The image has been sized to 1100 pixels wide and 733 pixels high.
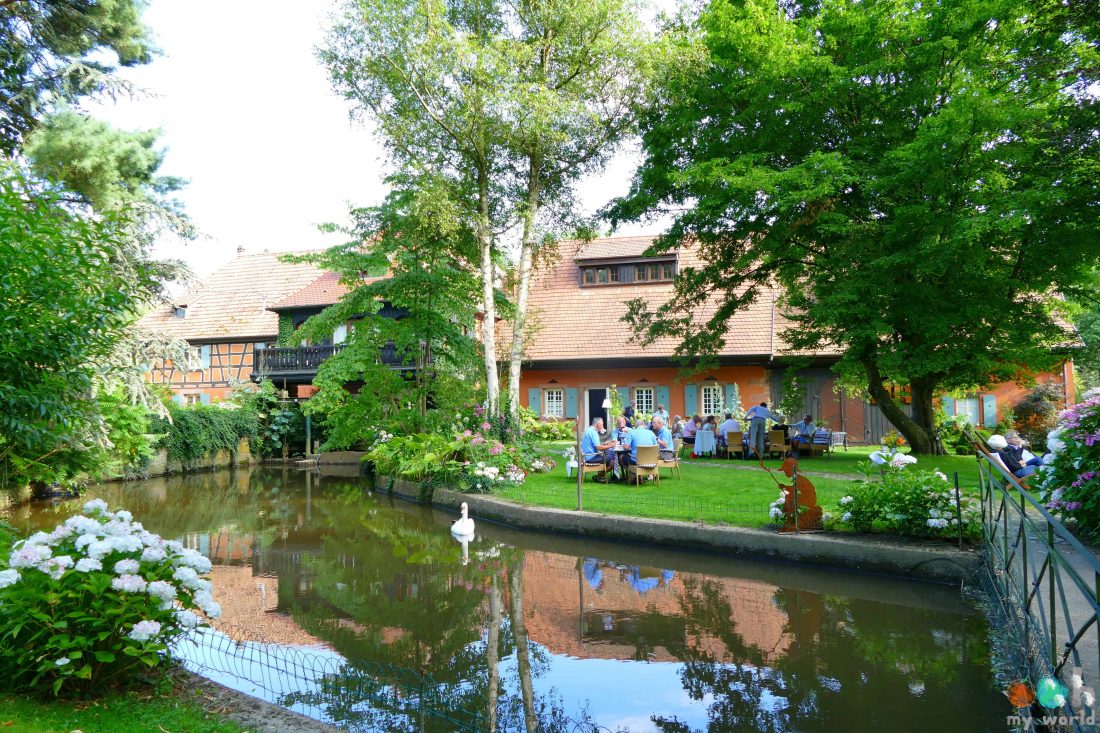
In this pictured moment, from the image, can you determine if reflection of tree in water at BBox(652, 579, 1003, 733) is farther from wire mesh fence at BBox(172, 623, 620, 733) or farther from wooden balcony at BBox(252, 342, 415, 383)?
wooden balcony at BBox(252, 342, 415, 383)

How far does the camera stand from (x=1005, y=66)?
13359 mm

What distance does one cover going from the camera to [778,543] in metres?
8.21

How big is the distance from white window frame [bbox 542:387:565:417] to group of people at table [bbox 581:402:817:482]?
14.9 ft

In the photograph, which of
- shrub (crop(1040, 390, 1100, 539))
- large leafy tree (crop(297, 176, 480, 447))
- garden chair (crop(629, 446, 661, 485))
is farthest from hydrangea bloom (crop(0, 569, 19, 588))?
large leafy tree (crop(297, 176, 480, 447))

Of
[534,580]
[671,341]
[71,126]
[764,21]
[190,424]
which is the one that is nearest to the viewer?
[534,580]

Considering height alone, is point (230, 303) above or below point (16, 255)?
above

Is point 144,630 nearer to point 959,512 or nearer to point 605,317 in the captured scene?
point 959,512

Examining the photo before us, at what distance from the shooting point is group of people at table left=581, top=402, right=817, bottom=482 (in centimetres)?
1331

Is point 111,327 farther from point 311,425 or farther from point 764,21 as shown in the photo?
point 311,425

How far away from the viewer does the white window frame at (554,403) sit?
26.5m

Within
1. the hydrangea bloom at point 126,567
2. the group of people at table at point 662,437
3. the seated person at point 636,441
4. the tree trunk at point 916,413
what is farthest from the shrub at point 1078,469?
the tree trunk at point 916,413

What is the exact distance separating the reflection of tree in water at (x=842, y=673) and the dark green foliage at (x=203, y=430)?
18972 millimetres

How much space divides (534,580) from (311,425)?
20522 mm

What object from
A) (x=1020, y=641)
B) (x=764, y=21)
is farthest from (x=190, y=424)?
(x=1020, y=641)
